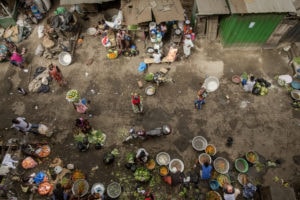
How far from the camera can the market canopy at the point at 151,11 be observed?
10.5 m

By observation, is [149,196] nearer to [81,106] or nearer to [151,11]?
[81,106]

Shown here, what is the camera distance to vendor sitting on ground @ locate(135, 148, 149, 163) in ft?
28.2

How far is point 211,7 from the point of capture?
1041 centimetres

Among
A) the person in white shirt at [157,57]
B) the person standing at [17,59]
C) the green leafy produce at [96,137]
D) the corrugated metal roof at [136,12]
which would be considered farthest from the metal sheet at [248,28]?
the person standing at [17,59]

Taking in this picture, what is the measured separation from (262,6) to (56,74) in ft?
31.2

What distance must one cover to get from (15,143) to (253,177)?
31.7 ft

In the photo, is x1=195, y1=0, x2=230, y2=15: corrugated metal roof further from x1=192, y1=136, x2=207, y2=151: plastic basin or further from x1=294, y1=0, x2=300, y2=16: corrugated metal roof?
x1=192, y1=136, x2=207, y2=151: plastic basin

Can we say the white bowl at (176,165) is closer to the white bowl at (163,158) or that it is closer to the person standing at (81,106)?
the white bowl at (163,158)

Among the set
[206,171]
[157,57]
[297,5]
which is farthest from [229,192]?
[297,5]

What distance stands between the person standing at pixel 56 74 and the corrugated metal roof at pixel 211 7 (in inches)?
276

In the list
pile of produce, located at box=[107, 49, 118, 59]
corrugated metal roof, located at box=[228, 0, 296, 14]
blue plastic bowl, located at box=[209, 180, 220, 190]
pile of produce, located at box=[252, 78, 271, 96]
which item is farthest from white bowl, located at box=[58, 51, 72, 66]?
pile of produce, located at box=[252, 78, 271, 96]

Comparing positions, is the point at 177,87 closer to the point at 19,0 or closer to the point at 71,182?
the point at 71,182

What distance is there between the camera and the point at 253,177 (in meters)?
8.66

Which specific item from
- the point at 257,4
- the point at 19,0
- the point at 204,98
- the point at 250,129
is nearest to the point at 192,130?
the point at 204,98
